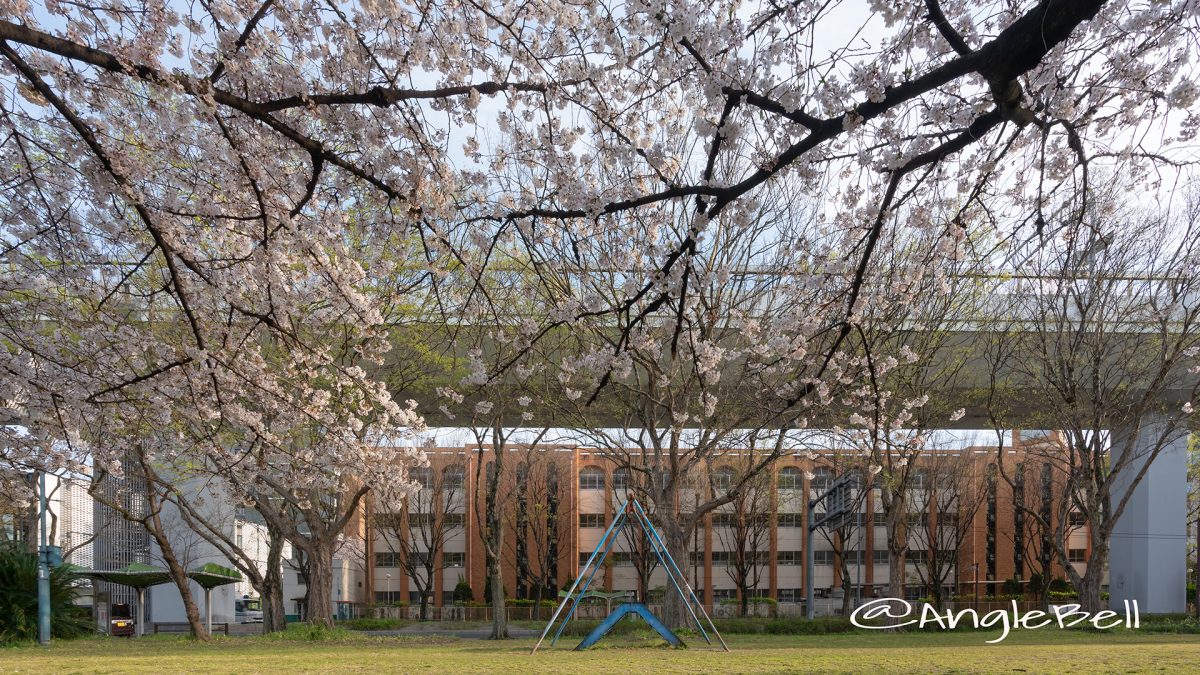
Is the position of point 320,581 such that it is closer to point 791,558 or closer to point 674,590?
point 674,590

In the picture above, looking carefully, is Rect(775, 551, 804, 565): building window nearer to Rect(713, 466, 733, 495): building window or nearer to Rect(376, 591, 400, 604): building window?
Rect(713, 466, 733, 495): building window

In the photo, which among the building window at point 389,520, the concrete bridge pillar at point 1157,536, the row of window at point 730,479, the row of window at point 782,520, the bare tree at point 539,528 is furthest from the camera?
the bare tree at point 539,528

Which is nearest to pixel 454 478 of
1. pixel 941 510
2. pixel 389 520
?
pixel 389 520

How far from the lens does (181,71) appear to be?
4824mm

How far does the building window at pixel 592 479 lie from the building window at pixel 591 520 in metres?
1.32

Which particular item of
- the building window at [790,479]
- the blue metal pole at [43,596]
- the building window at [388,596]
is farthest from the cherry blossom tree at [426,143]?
the building window at [388,596]

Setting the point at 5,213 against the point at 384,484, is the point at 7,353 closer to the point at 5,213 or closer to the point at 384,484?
the point at 5,213

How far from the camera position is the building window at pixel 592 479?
151ft

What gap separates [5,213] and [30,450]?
10.4 ft

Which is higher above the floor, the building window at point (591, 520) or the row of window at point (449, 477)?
the row of window at point (449, 477)

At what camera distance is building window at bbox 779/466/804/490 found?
4206 cm

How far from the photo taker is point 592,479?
46125 millimetres

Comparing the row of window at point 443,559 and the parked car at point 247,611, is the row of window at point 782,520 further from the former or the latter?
the parked car at point 247,611

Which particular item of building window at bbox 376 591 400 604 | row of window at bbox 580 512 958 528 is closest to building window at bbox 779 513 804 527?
row of window at bbox 580 512 958 528
